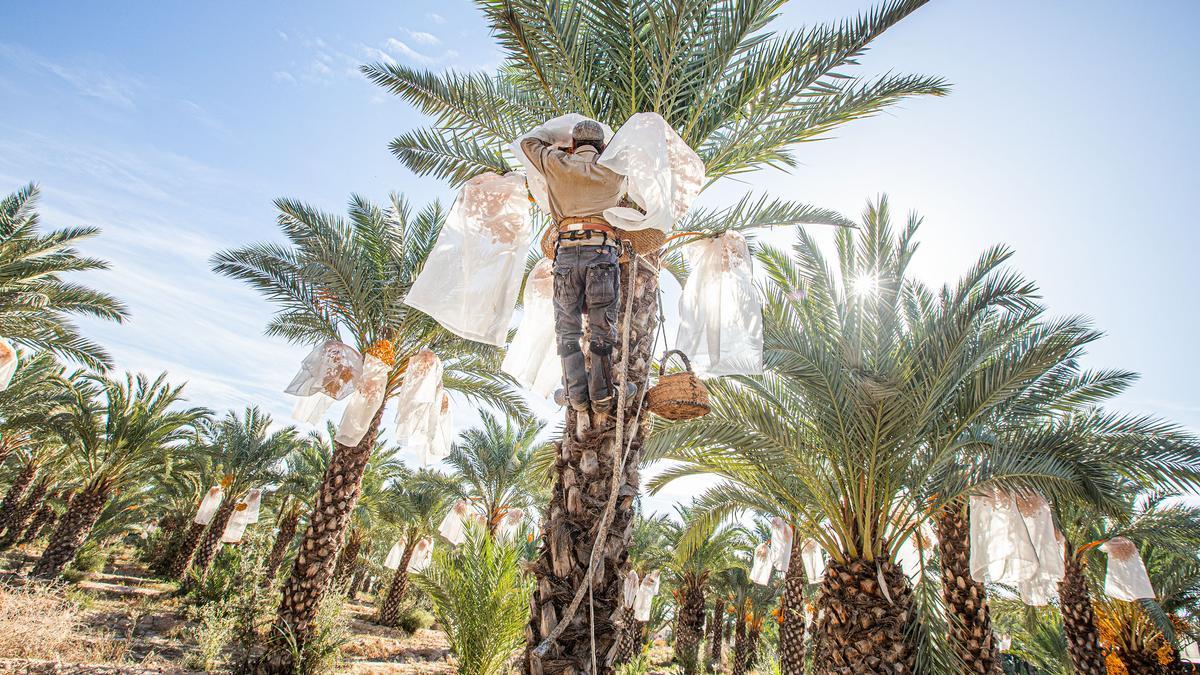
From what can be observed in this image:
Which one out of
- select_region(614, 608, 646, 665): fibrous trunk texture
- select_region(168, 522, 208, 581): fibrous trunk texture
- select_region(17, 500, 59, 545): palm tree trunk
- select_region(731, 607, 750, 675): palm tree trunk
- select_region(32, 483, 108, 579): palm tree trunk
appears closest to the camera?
select_region(32, 483, 108, 579): palm tree trunk

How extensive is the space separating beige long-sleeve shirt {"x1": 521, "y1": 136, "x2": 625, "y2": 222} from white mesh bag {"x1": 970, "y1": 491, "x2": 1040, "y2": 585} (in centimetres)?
547

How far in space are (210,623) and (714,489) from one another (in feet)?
26.4

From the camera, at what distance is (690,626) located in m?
16.5

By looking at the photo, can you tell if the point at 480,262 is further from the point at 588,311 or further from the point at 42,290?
the point at 42,290

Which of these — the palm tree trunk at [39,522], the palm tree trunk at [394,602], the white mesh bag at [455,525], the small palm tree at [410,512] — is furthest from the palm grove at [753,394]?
the palm tree trunk at [39,522]

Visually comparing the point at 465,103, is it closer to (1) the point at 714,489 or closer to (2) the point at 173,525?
(1) the point at 714,489

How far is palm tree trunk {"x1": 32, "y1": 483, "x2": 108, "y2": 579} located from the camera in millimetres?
12609

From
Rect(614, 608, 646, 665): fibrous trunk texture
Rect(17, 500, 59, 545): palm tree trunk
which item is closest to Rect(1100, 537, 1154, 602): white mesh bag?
Rect(614, 608, 646, 665): fibrous trunk texture

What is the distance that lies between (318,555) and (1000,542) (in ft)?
27.8

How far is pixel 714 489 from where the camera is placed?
8.00m

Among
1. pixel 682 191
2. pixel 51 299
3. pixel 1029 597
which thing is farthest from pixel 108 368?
pixel 1029 597

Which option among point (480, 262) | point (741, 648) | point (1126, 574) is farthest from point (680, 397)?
point (741, 648)

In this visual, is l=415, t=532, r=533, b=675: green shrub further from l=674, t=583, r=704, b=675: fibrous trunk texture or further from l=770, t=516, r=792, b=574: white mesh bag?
l=674, t=583, r=704, b=675: fibrous trunk texture

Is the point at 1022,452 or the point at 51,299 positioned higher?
the point at 51,299
